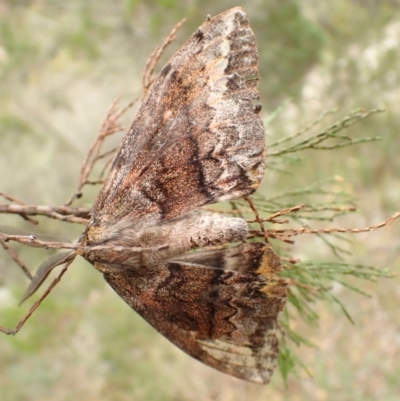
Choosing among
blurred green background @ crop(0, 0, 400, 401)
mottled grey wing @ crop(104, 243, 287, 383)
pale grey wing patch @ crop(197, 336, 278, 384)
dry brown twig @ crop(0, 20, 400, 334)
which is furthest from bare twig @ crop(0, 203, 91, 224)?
blurred green background @ crop(0, 0, 400, 401)

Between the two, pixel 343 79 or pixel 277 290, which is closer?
pixel 277 290

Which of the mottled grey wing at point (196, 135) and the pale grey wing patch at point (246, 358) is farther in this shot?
the pale grey wing patch at point (246, 358)

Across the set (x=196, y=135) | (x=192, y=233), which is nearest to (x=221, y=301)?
(x=192, y=233)

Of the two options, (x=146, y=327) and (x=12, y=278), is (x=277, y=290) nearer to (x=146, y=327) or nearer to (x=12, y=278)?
(x=146, y=327)

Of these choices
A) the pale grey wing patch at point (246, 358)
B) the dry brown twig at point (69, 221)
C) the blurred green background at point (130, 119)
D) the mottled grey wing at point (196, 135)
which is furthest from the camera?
the blurred green background at point (130, 119)

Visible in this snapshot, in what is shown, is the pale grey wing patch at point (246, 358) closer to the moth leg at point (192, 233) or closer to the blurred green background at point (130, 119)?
the moth leg at point (192, 233)

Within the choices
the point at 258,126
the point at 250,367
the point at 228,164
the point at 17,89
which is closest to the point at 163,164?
the point at 228,164

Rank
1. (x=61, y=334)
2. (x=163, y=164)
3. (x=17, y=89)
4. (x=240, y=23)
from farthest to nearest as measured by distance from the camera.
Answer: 1. (x=17, y=89)
2. (x=61, y=334)
3. (x=163, y=164)
4. (x=240, y=23)

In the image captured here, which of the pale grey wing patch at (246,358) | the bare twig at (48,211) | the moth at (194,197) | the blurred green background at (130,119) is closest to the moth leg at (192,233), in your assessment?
the moth at (194,197)

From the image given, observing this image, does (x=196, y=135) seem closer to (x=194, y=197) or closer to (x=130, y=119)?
(x=194, y=197)
